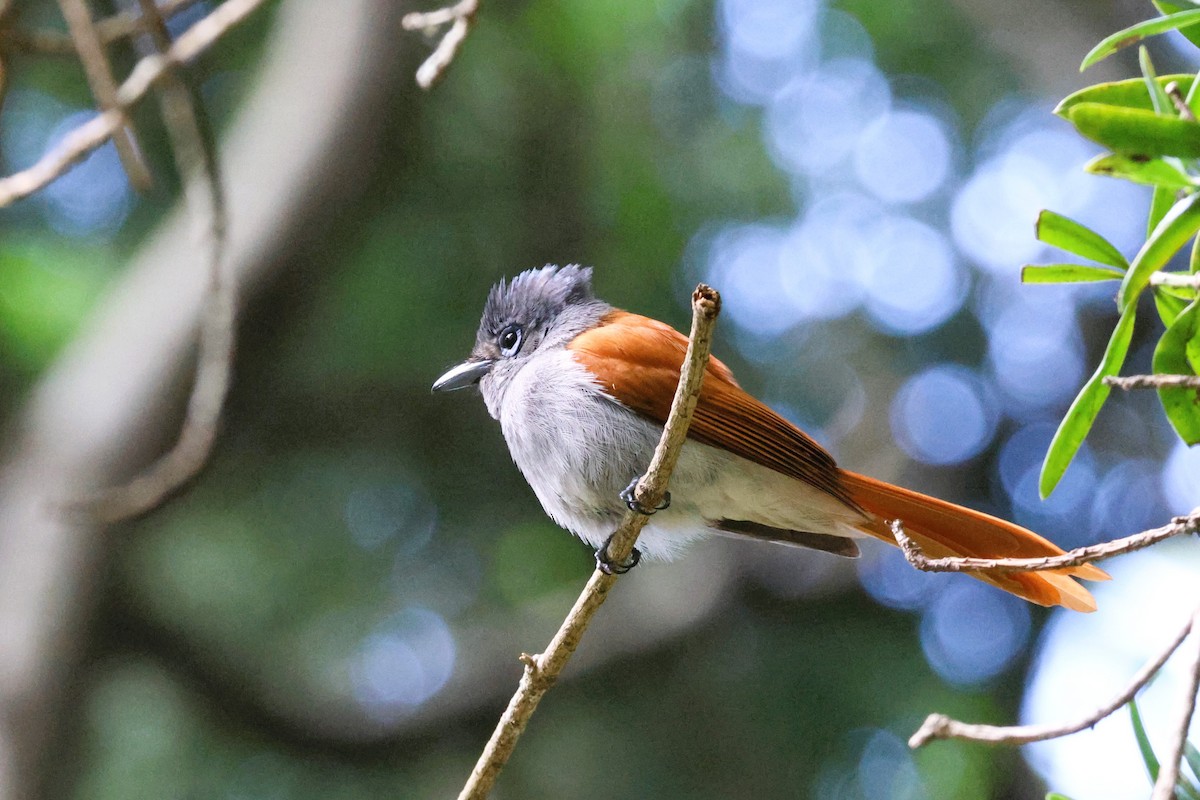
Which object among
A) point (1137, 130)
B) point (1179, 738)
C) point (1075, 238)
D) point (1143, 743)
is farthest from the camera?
point (1075, 238)

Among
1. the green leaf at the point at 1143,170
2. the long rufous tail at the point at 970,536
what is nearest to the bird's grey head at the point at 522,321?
the long rufous tail at the point at 970,536

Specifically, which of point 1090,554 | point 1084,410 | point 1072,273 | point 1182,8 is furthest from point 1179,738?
point 1182,8

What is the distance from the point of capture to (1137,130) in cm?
117

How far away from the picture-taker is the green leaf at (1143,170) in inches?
48.3

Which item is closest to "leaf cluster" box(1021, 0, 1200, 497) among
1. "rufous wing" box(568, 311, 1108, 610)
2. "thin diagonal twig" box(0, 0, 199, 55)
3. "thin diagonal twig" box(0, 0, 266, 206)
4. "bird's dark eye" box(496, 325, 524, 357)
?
"rufous wing" box(568, 311, 1108, 610)

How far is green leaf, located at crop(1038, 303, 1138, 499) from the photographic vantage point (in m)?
1.42

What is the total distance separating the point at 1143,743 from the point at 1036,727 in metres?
0.21

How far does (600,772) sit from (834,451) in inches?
87.2

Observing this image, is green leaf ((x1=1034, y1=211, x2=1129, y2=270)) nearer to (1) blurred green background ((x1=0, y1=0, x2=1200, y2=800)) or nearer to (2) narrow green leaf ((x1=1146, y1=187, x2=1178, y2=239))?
(2) narrow green leaf ((x1=1146, y1=187, x2=1178, y2=239))

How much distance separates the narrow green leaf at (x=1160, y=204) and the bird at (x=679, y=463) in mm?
1228

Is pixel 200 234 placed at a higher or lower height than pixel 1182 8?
higher

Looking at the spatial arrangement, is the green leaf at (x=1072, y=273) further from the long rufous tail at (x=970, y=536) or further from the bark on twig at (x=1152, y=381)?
the long rufous tail at (x=970, y=536)

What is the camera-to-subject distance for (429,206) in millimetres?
5887

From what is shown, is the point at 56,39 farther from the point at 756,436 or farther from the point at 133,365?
the point at 133,365
